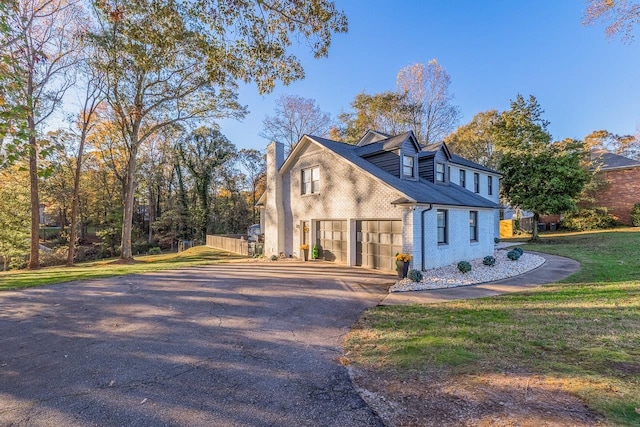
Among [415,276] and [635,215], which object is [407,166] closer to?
[415,276]

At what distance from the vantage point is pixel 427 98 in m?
26.9

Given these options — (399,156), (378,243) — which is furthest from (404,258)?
(399,156)

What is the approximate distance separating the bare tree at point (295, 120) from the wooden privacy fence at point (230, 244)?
36.3ft

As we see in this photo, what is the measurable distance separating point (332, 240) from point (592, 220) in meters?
25.7

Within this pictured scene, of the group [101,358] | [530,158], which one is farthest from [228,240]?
[530,158]

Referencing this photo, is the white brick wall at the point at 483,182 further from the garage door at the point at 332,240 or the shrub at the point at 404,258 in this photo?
the shrub at the point at 404,258

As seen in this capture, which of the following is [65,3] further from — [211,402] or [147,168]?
[147,168]

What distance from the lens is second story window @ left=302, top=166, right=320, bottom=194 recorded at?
49.9 ft

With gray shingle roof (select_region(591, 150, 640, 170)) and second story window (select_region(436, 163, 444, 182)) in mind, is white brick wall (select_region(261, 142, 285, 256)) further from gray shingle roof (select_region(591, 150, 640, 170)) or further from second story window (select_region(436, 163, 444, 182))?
gray shingle roof (select_region(591, 150, 640, 170))

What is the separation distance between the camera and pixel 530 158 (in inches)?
842

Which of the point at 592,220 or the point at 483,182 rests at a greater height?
the point at 483,182

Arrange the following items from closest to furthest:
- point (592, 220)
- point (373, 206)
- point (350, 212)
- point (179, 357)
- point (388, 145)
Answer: point (179, 357) → point (373, 206) → point (350, 212) → point (388, 145) → point (592, 220)

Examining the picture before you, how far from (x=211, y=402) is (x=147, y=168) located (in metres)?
36.3

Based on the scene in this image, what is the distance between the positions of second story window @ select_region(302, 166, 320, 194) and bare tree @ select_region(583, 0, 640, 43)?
11.2 metres
